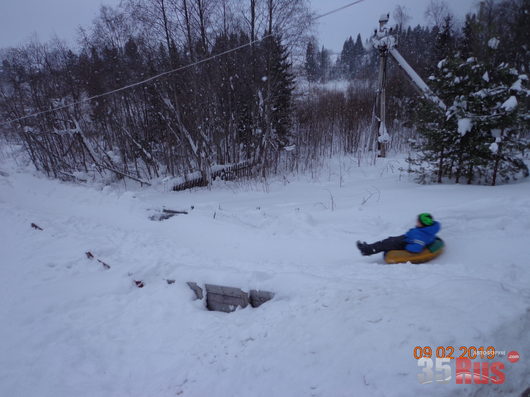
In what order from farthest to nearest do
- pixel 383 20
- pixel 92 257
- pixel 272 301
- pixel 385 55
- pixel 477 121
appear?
1. pixel 385 55
2. pixel 383 20
3. pixel 477 121
4. pixel 92 257
5. pixel 272 301

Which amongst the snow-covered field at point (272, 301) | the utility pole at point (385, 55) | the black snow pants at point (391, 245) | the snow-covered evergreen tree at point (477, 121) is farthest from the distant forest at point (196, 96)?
the black snow pants at point (391, 245)

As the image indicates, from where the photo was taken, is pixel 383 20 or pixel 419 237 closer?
pixel 419 237

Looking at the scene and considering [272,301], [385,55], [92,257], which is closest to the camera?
[272,301]

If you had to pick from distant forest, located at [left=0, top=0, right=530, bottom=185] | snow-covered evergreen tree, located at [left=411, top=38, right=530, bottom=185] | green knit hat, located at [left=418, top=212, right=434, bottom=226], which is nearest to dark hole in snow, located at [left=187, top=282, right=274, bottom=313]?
green knit hat, located at [left=418, top=212, right=434, bottom=226]

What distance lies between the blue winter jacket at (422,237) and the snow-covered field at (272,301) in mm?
285

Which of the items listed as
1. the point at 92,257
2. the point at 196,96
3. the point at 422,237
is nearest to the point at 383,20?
the point at 196,96

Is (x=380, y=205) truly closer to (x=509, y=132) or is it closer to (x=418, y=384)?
(x=509, y=132)

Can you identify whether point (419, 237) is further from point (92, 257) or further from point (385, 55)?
point (385, 55)

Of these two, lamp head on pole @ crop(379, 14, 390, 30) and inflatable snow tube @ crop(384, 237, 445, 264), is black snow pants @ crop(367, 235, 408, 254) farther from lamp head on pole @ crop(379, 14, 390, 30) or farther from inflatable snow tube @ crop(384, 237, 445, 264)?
lamp head on pole @ crop(379, 14, 390, 30)

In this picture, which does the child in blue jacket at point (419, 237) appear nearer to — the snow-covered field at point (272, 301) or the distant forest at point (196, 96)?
the snow-covered field at point (272, 301)

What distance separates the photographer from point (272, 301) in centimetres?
307

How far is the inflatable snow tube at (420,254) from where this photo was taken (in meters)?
3.43

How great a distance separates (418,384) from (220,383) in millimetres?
1573

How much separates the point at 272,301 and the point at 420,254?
2.11 metres
